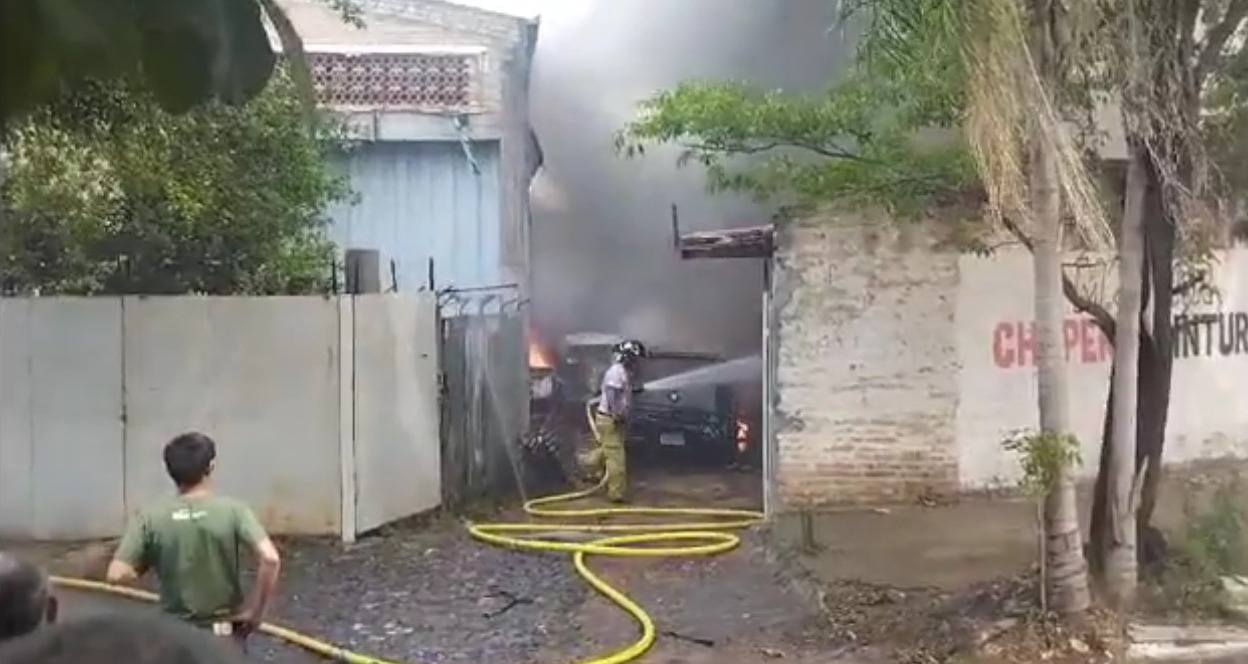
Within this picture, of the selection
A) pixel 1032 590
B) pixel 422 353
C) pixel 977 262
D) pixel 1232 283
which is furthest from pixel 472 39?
pixel 1032 590

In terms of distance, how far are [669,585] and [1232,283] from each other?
5749 millimetres

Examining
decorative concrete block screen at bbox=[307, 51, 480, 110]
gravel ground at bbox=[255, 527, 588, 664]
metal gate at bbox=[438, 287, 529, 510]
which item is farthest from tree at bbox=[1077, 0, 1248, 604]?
decorative concrete block screen at bbox=[307, 51, 480, 110]

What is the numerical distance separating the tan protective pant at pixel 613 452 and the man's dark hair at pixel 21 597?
10.2 meters

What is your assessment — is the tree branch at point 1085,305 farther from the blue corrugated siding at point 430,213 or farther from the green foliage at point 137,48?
the blue corrugated siding at point 430,213

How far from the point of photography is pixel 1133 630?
7.67 m

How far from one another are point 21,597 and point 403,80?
1276cm

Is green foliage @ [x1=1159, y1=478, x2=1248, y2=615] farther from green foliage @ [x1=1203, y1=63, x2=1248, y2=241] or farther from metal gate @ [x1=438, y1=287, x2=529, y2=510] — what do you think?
metal gate @ [x1=438, y1=287, x2=529, y2=510]

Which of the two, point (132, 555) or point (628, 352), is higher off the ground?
point (628, 352)

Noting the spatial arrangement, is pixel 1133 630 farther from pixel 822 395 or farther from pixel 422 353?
pixel 422 353

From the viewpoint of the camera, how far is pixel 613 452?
13.0 metres

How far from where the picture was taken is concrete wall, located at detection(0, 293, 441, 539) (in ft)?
34.1

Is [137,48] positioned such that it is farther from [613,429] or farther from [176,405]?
[613,429]

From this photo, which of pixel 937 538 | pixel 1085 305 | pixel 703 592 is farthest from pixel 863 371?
pixel 1085 305

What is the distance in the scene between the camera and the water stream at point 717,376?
1498 centimetres
